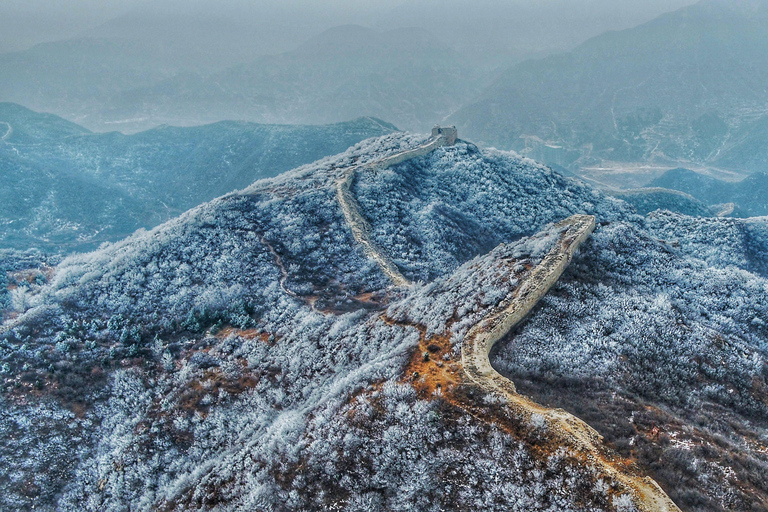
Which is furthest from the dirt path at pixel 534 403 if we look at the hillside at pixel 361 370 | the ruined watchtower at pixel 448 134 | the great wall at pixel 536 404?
the ruined watchtower at pixel 448 134

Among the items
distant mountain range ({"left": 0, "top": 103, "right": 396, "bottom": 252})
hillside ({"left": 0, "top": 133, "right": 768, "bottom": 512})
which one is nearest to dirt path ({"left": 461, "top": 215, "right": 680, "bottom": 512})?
hillside ({"left": 0, "top": 133, "right": 768, "bottom": 512})

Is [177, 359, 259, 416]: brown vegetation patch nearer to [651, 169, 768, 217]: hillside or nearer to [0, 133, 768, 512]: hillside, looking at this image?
[0, 133, 768, 512]: hillside

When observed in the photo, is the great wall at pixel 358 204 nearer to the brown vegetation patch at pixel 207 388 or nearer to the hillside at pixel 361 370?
the hillside at pixel 361 370

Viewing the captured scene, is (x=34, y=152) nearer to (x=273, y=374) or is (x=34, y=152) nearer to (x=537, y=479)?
(x=273, y=374)

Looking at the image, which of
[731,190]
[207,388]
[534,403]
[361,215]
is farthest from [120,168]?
[731,190]

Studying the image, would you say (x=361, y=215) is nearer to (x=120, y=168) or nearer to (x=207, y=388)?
(x=207, y=388)

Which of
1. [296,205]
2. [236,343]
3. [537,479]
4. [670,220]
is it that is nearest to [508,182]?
[670,220]
